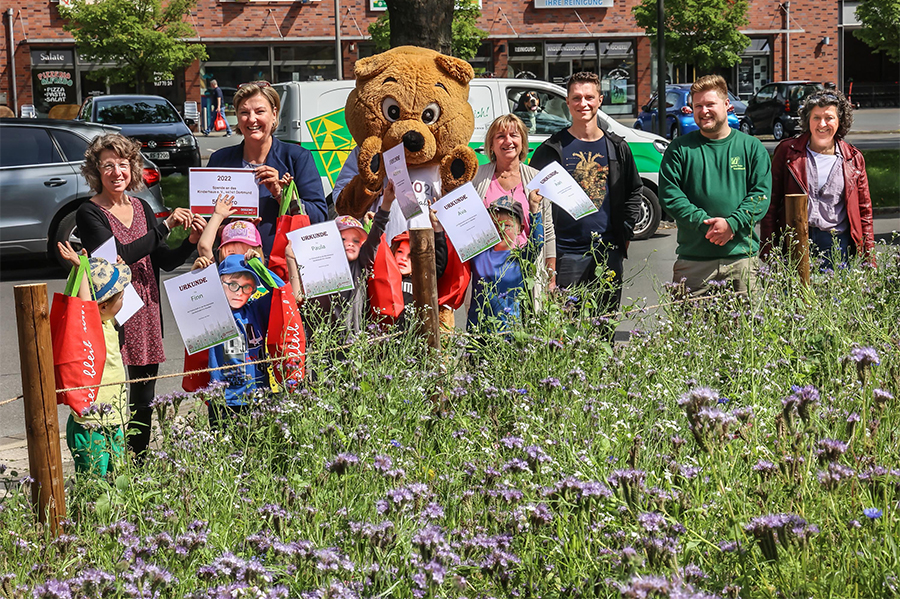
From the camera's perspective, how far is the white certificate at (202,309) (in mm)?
3939

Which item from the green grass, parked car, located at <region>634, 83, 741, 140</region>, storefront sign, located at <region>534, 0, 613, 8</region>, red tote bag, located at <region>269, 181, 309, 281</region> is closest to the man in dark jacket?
red tote bag, located at <region>269, 181, 309, 281</region>

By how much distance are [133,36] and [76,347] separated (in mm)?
31995

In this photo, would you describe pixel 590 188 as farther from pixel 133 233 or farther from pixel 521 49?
pixel 521 49

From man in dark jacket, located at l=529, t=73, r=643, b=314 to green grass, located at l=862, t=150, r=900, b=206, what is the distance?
1058cm

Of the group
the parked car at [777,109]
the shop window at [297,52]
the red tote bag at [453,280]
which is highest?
the shop window at [297,52]

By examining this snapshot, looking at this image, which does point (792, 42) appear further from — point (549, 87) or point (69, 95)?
point (549, 87)

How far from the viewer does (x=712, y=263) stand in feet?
18.4

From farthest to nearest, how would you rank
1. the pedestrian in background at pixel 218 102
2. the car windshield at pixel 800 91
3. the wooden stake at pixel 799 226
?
the pedestrian in background at pixel 218 102, the car windshield at pixel 800 91, the wooden stake at pixel 799 226

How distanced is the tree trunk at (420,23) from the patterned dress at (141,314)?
480 cm

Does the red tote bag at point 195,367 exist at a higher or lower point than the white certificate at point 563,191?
lower

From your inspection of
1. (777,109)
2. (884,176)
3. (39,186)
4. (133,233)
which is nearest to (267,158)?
(133,233)

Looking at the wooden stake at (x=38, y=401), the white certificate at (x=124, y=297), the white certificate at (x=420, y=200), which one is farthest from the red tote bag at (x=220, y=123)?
the wooden stake at (x=38, y=401)

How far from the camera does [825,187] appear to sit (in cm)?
610

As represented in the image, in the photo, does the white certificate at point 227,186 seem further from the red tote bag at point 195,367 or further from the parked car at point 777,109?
the parked car at point 777,109
